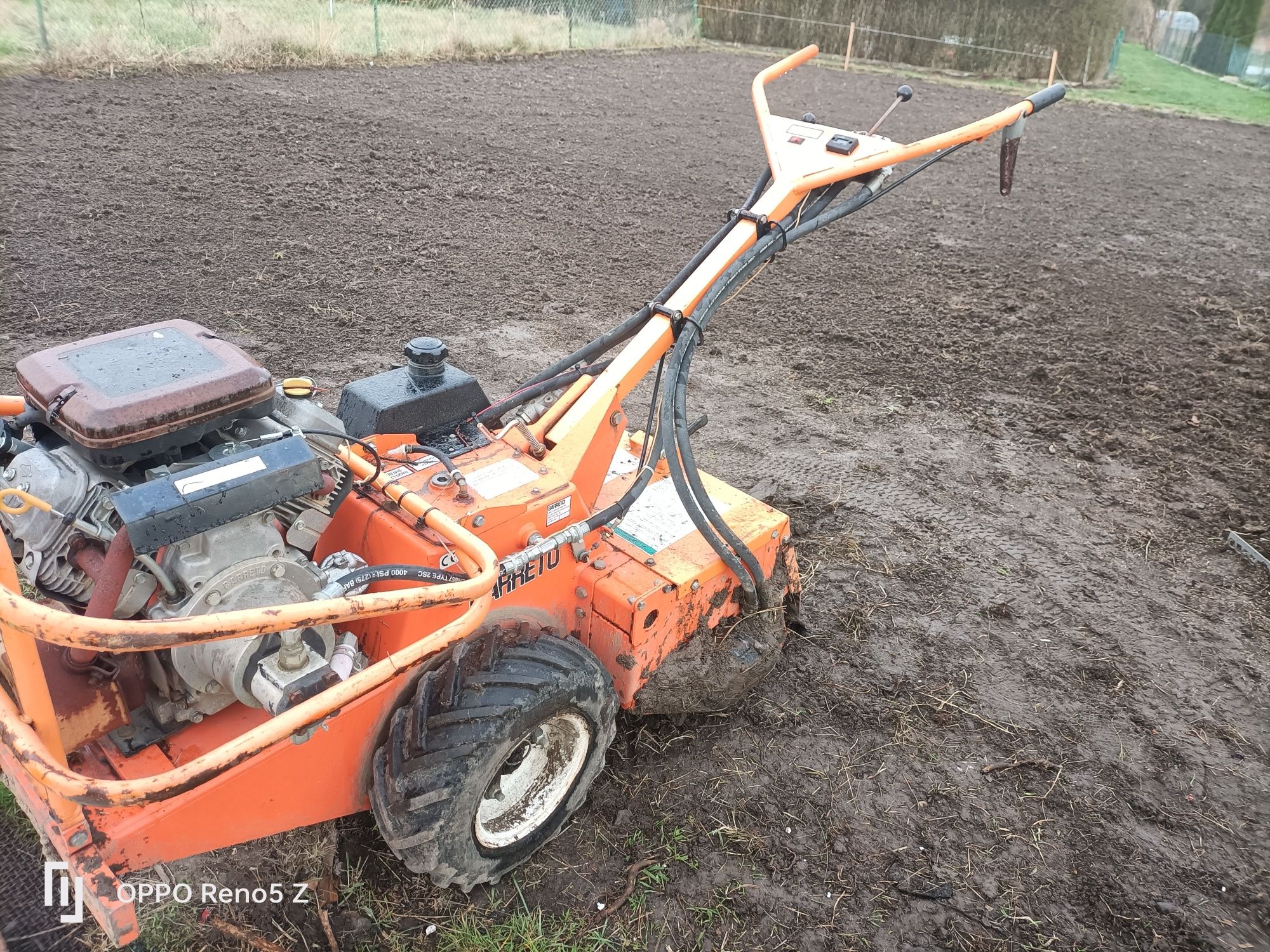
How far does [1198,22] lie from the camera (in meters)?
31.3

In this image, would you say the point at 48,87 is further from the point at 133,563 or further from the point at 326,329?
the point at 133,563

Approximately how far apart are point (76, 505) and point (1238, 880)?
3.61 m

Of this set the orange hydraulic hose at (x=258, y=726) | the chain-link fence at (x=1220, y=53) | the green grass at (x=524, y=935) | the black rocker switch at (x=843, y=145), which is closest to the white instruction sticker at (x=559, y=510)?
the orange hydraulic hose at (x=258, y=726)

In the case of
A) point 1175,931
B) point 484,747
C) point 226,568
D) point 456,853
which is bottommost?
point 1175,931

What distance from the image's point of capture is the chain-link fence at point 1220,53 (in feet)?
82.0

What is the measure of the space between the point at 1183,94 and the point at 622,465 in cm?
2312

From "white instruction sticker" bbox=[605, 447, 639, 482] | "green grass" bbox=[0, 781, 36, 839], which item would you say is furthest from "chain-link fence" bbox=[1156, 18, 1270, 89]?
"green grass" bbox=[0, 781, 36, 839]

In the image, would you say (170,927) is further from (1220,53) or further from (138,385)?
(1220,53)

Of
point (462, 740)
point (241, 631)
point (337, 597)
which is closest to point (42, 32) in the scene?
point (337, 597)

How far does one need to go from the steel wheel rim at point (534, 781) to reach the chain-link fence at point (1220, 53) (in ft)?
91.4

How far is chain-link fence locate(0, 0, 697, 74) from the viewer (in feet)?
37.4

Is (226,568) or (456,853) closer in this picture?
(226,568)

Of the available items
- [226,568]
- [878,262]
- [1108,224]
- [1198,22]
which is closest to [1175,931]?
[226,568]

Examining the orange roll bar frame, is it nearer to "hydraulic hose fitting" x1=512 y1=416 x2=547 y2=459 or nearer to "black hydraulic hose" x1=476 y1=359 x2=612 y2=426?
"hydraulic hose fitting" x1=512 y1=416 x2=547 y2=459
